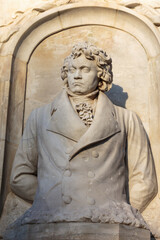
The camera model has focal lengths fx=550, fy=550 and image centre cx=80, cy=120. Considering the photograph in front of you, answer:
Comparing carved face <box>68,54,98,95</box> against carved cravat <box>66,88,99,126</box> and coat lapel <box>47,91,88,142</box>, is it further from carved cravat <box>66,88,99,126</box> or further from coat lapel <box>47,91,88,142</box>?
coat lapel <box>47,91,88,142</box>

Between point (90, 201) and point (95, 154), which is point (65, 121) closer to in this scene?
point (95, 154)

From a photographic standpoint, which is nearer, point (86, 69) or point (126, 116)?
point (86, 69)

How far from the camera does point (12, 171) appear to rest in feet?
21.4

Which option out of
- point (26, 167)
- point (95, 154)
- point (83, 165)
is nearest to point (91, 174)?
point (83, 165)

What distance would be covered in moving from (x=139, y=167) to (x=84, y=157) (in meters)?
0.82

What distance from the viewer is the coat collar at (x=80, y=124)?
19.9 feet

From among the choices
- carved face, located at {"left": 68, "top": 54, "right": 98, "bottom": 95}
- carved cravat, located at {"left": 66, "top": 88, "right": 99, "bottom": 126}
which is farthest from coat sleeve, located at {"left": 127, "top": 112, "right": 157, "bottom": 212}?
carved face, located at {"left": 68, "top": 54, "right": 98, "bottom": 95}

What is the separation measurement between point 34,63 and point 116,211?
2668 mm

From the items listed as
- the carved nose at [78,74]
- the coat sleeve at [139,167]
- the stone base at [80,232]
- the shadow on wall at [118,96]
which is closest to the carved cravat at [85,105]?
the carved nose at [78,74]

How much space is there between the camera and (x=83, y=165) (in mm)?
5988

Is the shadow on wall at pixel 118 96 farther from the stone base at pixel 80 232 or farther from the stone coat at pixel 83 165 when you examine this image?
the stone base at pixel 80 232

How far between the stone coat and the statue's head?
175mm

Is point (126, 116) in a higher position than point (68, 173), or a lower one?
higher

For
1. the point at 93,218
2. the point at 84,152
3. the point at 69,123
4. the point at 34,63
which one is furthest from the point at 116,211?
the point at 34,63
